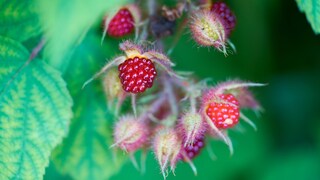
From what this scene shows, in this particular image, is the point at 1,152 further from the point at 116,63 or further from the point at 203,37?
the point at 203,37

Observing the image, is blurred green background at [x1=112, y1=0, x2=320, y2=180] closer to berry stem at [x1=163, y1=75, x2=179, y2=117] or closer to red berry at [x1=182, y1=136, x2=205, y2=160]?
berry stem at [x1=163, y1=75, x2=179, y2=117]

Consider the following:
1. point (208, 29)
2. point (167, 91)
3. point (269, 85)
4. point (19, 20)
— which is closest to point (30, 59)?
point (19, 20)

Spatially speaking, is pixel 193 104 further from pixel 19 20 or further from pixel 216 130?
pixel 19 20

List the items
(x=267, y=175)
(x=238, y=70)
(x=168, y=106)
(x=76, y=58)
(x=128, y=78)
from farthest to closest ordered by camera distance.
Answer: (x=267, y=175)
(x=238, y=70)
(x=76, y=58)
(x=168, y=106)
(x=128, y=78)

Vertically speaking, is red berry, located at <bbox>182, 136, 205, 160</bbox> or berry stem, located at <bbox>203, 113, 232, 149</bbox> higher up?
berry stem, located at <bbox>203, 113, 232, 149</bbox>

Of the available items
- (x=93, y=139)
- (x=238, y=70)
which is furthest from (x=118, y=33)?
(x=238, y=70)

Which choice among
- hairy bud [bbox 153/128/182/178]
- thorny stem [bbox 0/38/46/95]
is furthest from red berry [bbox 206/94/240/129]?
thorny stem [bbox 0/38/46/95]
